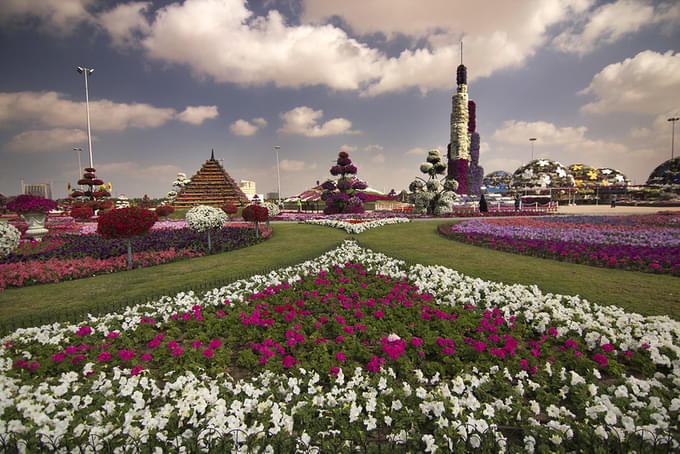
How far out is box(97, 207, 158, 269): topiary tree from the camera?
33.4 ft

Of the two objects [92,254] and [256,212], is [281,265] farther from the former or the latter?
[92,254]

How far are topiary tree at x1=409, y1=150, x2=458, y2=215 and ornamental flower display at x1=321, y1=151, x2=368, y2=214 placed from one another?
226 inches

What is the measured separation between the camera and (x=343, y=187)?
3338 centimetres

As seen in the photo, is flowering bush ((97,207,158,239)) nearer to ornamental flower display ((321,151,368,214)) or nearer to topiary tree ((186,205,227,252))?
topiary tree ((186,205,227,252))

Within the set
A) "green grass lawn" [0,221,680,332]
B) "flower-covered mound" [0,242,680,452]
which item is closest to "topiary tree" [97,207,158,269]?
"green grass lawn" [0,221,680,332]

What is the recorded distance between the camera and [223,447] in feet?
9.34

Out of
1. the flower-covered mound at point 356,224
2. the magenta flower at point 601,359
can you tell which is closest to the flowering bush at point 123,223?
the flower-covered mound at point 356,224

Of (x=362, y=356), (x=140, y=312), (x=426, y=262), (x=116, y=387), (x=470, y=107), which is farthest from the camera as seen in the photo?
(x=470, y=107)

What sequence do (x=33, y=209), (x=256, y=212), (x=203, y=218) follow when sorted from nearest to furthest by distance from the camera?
(x=203, y=218) → (x=256, y=212) → (x=33, y=209)

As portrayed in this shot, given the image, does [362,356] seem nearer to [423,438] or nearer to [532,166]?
[423,438]

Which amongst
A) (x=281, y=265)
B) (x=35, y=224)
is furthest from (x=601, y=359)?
(x=35, y=224)

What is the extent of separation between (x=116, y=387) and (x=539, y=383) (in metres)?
5.57

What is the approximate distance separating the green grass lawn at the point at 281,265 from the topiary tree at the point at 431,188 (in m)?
17.2

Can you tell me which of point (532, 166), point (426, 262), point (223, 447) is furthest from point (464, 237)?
point (532, 166)
